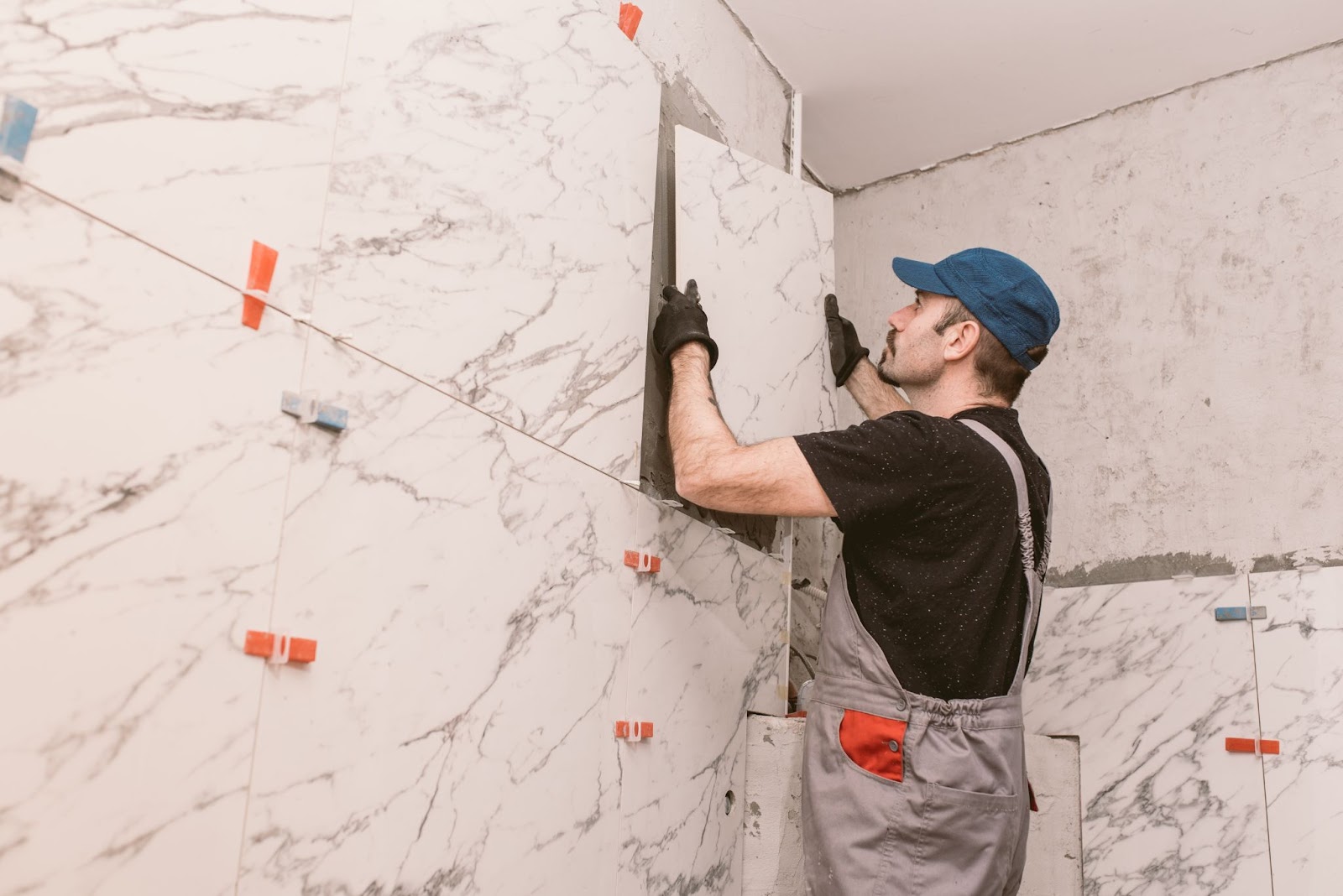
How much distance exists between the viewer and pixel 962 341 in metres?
2.05

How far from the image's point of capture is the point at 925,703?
172 centimetres

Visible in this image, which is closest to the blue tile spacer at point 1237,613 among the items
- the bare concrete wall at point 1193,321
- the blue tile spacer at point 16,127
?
the bare concrete wall at point 1193,321

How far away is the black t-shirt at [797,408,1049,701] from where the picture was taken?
68.4 inches

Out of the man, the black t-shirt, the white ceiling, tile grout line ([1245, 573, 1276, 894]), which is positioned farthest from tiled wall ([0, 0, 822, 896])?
tile grout line ([1245, 573, 1276, 894])

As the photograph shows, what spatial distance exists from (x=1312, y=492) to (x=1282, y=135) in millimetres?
978

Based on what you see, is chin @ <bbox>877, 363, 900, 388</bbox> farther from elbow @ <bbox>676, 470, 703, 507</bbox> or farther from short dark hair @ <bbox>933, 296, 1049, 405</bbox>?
elbow @ <bbox>676, 470, 703, 507</bbox>

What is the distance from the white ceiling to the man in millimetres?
1409

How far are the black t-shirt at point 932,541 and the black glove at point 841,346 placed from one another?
2.40 ft

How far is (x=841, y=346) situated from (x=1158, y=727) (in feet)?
3.91

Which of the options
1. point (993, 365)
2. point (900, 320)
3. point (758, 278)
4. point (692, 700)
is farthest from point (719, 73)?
point (692, 700)

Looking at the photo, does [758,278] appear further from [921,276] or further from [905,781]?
[905,781]

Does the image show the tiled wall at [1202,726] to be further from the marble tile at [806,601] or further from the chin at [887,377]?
the chin at [887,377]

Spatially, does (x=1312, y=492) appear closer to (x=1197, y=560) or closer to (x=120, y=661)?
(x=1197, y=560)

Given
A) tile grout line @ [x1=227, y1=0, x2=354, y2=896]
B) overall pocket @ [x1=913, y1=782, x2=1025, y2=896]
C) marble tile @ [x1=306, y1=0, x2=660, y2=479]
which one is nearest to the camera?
tile grout line @ [x1=227, y1=0, x2=354, y2=896]
